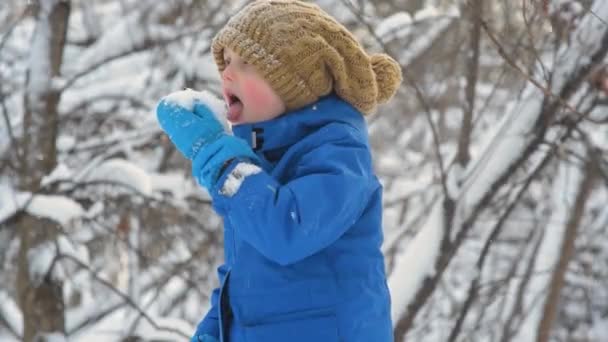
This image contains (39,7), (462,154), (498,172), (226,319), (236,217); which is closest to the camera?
(236,217)

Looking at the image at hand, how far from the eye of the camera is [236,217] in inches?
46.4

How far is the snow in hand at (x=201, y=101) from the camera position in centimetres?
129

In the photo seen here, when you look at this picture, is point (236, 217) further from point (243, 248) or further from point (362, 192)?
point (362, 192)

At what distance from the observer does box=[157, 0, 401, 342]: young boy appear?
1.15m

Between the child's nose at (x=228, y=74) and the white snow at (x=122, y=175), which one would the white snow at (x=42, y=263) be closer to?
the white snow at (x=122, y=175)

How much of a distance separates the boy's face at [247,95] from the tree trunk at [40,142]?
202 cm

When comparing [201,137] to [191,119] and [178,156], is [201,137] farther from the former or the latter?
[178,156]

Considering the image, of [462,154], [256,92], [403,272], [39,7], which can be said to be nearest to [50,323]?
[39,7]

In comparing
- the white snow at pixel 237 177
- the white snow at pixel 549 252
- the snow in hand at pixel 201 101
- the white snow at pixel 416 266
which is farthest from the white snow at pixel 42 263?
the white snow at pixel 549 252

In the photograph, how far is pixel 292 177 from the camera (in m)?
1.22

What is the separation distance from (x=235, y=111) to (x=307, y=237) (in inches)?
12.2

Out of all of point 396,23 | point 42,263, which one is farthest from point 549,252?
point 42,263

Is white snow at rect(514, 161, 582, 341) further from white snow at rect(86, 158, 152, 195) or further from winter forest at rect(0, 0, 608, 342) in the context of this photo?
white snow at rect(86, 158, 152, 195)

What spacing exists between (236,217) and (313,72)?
11.2 inches
